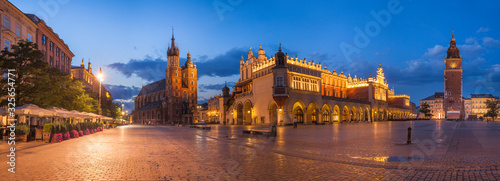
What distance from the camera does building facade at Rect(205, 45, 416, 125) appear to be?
5303cm

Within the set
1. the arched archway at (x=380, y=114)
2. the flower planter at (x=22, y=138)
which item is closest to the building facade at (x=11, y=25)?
the flower planter at (x=22, y=138)

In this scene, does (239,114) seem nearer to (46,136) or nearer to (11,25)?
(11,25)

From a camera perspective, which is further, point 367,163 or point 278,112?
point 278,112

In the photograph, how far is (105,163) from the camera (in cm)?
973

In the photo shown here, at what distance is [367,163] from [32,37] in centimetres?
5110

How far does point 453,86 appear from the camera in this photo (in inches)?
4230

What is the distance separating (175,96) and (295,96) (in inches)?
2972

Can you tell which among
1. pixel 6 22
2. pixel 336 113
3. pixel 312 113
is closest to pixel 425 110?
pixel 336 113

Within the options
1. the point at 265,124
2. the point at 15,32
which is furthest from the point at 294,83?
the point at 15,32

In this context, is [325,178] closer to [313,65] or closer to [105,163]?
[105,163]

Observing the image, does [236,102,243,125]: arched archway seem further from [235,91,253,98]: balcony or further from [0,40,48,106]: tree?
[0,40,48,106]: tree

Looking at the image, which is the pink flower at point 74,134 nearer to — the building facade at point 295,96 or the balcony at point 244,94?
the building facade at point 295,96

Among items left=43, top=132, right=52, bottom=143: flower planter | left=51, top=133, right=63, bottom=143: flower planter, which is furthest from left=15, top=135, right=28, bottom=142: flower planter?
left=51, top=133, right=63, bottom=143: flower planter

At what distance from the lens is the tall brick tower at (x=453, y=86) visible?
105m
